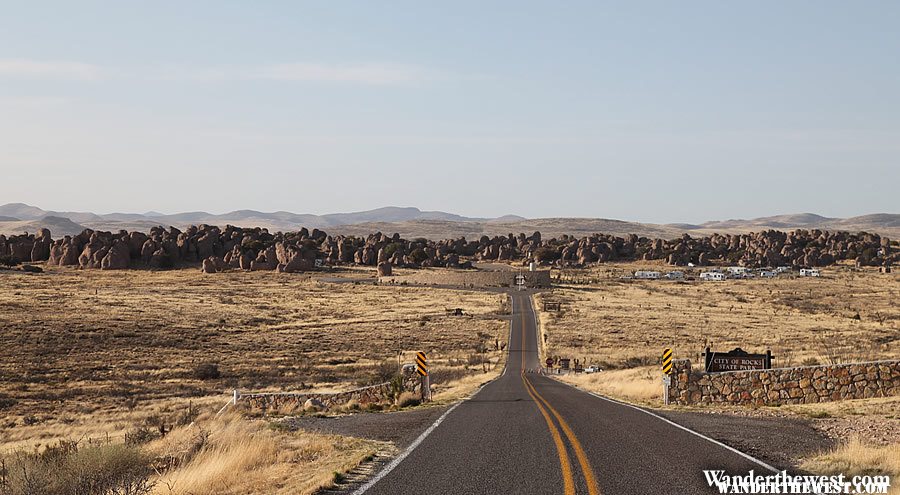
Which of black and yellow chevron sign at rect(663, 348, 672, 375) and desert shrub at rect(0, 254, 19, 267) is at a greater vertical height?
black and yellow chevron sign at rect(663, 348, 672, 375)

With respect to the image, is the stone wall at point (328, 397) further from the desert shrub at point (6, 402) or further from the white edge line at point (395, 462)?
the desert shrub at point (6, 402)

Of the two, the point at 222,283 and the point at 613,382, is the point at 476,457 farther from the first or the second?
the point at 222,283

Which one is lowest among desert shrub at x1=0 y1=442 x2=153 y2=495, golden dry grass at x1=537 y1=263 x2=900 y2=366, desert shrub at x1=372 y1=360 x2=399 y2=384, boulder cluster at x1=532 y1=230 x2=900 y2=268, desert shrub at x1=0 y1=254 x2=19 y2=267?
desert shrub at x1=0 y1=254 x2=19 y2=267

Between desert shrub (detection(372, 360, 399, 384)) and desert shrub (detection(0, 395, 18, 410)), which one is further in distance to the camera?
desert shrub (detection(372, 360, 399, 384))

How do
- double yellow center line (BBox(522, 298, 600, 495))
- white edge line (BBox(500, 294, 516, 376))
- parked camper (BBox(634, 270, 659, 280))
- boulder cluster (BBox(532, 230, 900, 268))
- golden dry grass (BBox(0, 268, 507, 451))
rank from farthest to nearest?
boulder cluster (BBox(532, 230, 900, 268)) < parked camper (BBox(634, 270, 659, 280)) < white edge line (BBox(500, 294, 516, 376)) < golden dry grass (BBox(0, 268, 507, 451)) < double yellow center line (BBox(522, 298, 600, 495))

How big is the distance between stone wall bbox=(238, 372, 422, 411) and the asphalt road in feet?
25.2

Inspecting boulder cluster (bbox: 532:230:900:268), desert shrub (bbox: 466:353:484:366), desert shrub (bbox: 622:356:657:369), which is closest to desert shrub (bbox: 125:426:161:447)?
desert shrub (bbox: 466:353:484:366)

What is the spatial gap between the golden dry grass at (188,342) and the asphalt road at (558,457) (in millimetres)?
15419

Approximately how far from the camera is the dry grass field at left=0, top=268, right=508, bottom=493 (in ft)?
94.2

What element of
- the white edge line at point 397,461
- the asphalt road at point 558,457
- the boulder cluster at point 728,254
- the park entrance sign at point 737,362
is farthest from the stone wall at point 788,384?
the boulder cluster at point 728,254

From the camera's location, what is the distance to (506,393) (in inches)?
1035

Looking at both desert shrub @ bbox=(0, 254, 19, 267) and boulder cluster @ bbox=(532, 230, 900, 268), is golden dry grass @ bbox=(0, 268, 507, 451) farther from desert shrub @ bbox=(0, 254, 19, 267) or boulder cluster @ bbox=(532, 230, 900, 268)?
boulder cluster @ bbox=(532, 230, 900, 268)

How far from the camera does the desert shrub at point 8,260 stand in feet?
448

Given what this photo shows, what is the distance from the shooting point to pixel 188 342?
58781 millimetres
